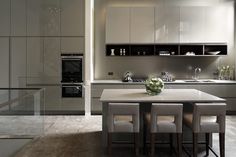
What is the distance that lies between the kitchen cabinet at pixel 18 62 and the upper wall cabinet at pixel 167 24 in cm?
325

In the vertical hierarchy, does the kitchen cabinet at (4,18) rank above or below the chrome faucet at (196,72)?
above

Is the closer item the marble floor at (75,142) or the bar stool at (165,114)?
the bar stool at (165,114)

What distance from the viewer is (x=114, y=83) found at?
7254mm

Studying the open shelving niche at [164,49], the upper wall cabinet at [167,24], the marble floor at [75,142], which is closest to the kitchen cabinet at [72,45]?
the open shelving niche at [164,49]

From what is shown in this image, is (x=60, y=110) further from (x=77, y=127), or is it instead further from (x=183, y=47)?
(x=183, y=47)

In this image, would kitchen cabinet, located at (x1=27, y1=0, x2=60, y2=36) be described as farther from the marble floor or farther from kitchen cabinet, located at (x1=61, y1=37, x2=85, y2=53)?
the marble floor

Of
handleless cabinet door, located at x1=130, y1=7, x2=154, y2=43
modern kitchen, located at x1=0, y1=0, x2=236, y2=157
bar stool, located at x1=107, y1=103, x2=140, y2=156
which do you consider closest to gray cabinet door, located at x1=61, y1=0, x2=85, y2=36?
modern kitchen, located at x1=0, y1=0, x2=236, y2=157

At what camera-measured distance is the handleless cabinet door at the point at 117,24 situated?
757 centimetres

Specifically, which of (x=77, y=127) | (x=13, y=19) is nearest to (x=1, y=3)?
(x=13, y=19)

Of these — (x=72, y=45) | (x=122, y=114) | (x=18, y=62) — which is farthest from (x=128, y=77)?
(x=122, y=114)

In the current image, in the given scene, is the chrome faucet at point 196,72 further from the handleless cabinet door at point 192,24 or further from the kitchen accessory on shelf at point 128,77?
the kitchen accessory on shelf at point 128,77

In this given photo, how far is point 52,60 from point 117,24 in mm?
1812

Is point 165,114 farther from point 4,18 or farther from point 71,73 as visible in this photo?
point 4,18

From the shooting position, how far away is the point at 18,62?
7340 mm
